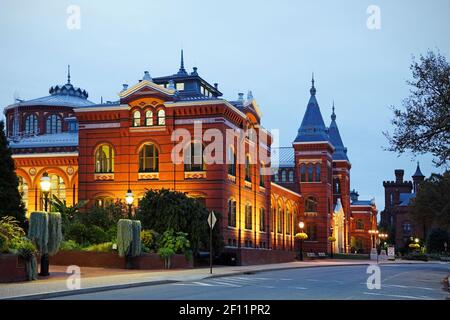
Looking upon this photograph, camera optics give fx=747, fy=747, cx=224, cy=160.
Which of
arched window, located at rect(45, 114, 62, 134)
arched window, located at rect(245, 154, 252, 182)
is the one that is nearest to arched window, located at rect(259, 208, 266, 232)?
arched window, located at rect(245, 154, 252, 182)

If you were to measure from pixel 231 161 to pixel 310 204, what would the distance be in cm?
3605

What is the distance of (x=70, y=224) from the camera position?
42.2 metres

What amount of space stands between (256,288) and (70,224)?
61.6 feet

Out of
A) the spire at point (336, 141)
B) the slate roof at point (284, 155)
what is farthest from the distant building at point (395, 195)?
the slate roof at point (284, 155)

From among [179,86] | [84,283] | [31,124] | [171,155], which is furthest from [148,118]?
[84,283]

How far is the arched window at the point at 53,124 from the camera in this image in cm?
7562

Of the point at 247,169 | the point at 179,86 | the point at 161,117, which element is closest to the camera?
the point at 161,117

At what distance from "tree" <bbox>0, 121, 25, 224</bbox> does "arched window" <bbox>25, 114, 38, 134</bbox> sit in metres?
35.1

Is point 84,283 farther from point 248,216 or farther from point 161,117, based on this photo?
point 248,216

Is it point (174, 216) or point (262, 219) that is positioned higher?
point (174, 216)

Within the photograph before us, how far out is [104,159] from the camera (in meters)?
56.3

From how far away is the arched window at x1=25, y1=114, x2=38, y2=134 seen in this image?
75.6 meters
